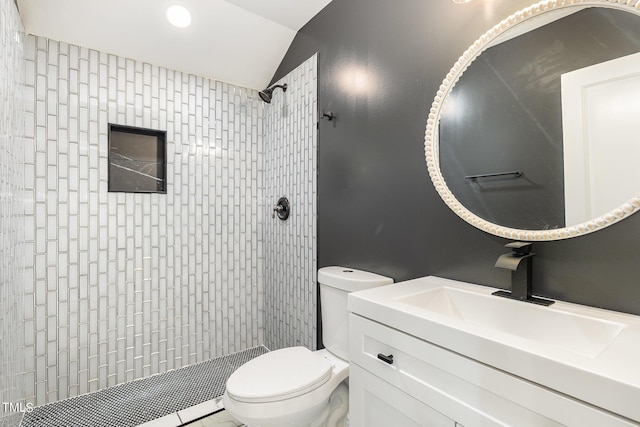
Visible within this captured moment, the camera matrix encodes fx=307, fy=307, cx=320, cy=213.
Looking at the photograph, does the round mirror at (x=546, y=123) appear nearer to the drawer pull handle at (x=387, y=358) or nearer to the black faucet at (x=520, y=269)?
the black faucet at (x=520, y=269)

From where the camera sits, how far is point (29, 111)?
1726 millimetres

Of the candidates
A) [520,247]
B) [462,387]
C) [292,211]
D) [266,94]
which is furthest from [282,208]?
[462,387]

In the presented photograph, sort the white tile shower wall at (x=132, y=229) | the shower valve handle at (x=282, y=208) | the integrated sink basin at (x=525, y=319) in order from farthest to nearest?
the shower valve handle at (x=282, y=208) < the white tile shower wall at (x=132, y=229) < the integrated sink basin at (x=525, y=319)

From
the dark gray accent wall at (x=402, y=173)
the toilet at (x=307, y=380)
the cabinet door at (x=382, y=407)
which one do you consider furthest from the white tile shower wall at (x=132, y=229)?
the cabinet door at (x=382, y=407)

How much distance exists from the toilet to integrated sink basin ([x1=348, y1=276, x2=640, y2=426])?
1.33ft

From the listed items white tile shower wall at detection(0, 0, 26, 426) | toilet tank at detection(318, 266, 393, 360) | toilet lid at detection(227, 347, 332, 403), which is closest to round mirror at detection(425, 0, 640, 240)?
toilet tank at detection(318, 266, 393, 360)

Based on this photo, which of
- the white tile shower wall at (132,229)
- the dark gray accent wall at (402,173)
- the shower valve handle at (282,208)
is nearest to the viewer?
the dark gray accent wall at (402,173)

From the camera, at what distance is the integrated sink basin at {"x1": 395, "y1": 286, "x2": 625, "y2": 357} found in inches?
32.1

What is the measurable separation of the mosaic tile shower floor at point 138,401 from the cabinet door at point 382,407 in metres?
1.24

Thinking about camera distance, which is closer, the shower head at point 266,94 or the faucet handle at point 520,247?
the faucet handle at point 520,247

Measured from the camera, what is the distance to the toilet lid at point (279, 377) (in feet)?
3.91

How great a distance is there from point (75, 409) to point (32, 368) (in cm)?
34

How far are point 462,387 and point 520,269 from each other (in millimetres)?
468

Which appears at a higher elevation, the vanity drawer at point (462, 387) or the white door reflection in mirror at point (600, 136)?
the white door reflection in mirror at point (600, 136)
